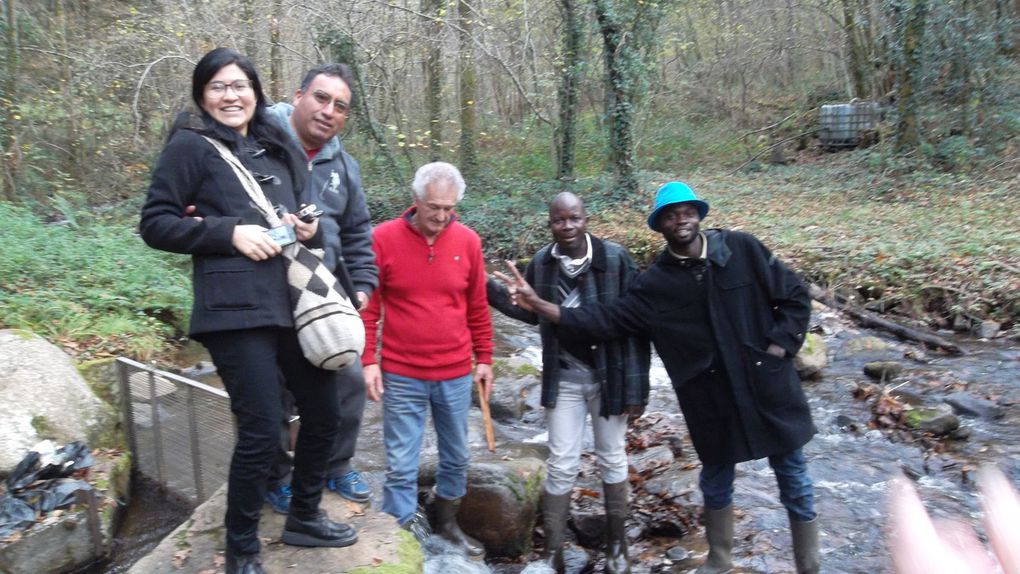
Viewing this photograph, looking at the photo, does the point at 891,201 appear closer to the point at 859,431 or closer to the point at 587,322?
the point at 859,431

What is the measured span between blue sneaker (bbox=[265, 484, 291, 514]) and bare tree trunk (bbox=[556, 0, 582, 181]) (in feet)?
47.3

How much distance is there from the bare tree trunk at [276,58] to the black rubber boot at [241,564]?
13.4m

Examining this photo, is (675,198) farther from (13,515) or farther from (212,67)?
(13,515)

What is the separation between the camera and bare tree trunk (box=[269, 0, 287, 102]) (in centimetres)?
1546

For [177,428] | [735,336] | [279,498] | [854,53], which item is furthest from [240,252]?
[854,53]

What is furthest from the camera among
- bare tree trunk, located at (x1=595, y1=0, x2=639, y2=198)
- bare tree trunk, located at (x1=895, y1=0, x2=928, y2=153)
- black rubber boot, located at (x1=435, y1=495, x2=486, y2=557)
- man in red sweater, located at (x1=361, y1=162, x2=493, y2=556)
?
bare tree trunk, located at (x1=895, y1=0, x2=928, y2=153)

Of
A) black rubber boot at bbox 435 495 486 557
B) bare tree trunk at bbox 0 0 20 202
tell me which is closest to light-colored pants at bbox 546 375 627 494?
black rubber boot at bbox 435 495 486 557

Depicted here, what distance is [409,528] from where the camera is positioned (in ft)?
15.3

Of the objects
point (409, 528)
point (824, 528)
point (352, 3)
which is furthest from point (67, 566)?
point (352, 3)

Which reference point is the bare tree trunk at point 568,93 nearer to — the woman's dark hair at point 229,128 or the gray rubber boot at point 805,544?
the gray rubber boot at point 805,544

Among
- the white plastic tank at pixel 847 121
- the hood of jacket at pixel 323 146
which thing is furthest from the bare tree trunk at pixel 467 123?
the hood of jacket at pixel 323 146

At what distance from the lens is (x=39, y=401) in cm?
539

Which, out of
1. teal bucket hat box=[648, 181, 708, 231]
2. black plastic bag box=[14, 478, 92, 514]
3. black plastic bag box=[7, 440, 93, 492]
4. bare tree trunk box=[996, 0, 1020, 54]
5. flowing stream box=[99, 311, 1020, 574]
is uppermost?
bare tree trunk box=[996, 0, 1020, 54]

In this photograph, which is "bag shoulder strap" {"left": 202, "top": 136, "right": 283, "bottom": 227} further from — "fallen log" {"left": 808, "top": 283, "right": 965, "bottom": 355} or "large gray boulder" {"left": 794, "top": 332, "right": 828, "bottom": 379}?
"fallen log" {"left": 808, "top": 283, "right": 965, "bottom": 355}
